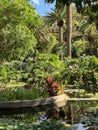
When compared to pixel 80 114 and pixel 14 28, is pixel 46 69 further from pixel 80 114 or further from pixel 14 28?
pixel 80 114

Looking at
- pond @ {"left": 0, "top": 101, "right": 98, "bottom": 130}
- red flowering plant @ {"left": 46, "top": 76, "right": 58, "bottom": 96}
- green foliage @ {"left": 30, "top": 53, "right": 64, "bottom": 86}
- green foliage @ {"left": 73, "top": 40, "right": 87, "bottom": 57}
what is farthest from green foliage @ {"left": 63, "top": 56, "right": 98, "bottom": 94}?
green foliage @ {"left": 73, "top": 40, "right": 87, "bottom": 57}

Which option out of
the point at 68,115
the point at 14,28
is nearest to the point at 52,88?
the point at 68,115

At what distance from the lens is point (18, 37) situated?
960 inches

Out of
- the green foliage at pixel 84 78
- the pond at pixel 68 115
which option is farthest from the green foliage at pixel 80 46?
the pond at pixel 68 115

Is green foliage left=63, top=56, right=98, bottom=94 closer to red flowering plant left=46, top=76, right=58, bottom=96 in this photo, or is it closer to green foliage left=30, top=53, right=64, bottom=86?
green foliage left=30, top=53, right=64, bottom=86

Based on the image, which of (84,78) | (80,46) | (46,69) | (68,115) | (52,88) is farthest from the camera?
(80,46)

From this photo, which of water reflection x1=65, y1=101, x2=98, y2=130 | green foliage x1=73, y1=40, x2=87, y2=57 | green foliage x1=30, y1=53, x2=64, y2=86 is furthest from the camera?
green foliage x1=73, y1=40, x2=87, y2=57

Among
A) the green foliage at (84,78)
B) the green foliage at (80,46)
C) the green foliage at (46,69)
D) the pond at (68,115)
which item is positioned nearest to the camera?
the pond at (68,115)

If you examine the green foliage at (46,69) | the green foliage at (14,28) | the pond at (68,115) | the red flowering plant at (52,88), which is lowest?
the pond at (68,115)

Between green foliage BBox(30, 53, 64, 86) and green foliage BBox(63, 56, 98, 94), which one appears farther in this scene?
green foliage BBox(30, 53, 64, 86)

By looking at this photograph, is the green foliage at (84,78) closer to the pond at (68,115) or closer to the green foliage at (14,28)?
the green foliage at (14,28)

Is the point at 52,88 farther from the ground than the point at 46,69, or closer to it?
closer to it

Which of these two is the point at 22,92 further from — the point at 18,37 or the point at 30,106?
the point at 18,37

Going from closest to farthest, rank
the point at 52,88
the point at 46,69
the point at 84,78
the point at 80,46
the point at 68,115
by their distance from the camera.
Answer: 1. the point at 68,115
2. the point at 52,88
3. the point at 84,78
4. the point at 46,69
5. the point at 80,46
